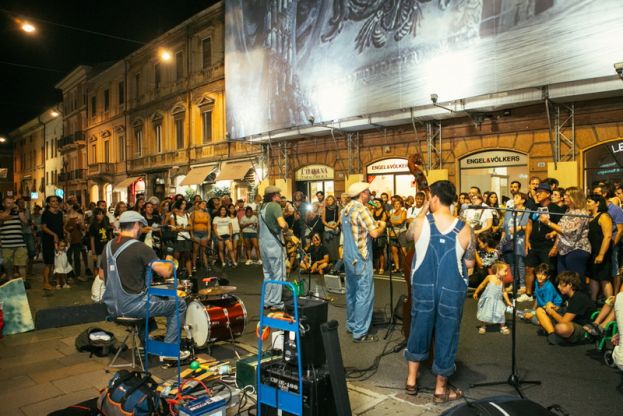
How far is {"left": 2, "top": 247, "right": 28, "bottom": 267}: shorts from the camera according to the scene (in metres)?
9.66

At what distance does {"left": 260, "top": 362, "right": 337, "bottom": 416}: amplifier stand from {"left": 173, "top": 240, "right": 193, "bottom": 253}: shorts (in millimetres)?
8166

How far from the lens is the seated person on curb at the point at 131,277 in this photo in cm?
504

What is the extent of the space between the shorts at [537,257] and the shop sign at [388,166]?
7794mm

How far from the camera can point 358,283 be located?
6.09 meters

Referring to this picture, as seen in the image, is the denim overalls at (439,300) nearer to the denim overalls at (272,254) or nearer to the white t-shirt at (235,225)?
the denim overalls at (272,254)

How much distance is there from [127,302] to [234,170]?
56.9 ft

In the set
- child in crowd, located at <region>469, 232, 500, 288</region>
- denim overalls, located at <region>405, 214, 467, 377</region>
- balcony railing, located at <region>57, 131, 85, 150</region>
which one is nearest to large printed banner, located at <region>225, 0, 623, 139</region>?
child in crowd, located at <region>469, 232, 500, 288</region>

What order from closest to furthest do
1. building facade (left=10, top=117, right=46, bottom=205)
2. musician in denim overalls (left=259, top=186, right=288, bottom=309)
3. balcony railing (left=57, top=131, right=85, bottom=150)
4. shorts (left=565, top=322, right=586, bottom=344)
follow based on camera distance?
1. shorts (left=565, top=322, right=586, bottom=344)
2. musician in denim overalls (left=259, top=186, right=288, bottom=309)
3. balcony railing (left=57, top=131, right=85, bottom=150)
4. building facade (left=10, top=117, right=46, bottom=205)

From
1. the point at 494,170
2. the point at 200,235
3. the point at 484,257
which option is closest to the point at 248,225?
the point at 200,235

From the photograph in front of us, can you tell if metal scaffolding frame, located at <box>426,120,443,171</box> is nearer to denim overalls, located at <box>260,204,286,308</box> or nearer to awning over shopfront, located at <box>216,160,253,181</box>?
denim overalls, located at <box>260,204,286,308</box>

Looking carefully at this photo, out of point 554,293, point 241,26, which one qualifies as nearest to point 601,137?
point 554,293

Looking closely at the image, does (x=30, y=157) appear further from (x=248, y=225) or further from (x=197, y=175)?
(x=248, y=225)

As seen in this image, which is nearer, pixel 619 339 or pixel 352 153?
pixel 619 339

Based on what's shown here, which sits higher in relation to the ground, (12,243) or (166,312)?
(12,243)
